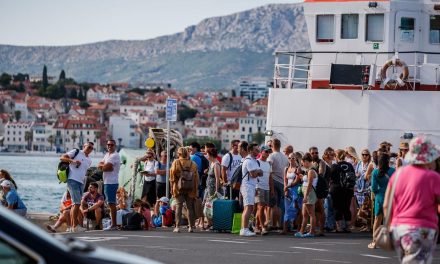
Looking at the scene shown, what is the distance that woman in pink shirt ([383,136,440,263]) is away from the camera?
1066 cm

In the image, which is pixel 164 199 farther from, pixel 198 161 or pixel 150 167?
pixel 150 167

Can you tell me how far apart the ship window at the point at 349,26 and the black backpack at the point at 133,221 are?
399 inches

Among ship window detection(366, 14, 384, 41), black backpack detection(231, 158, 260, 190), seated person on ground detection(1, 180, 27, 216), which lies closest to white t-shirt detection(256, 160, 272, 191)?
black backpack detection(231, 158, 260, 190)

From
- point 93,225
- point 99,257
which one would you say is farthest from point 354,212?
point 99,257

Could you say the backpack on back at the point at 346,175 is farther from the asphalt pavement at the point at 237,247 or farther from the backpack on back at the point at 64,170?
the backpack on back at the point at 64,170

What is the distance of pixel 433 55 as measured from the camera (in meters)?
30.2

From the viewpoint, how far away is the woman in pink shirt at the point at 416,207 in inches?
420

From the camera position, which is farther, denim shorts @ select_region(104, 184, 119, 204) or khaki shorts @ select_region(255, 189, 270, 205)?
denim shorts @ select_region(104, 184, 119, 204)

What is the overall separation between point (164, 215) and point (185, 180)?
2330 millimetres

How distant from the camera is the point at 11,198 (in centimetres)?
2227

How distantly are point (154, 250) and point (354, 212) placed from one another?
6626mm

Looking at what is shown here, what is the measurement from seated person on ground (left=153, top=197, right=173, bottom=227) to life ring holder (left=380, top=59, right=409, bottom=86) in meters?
7.31

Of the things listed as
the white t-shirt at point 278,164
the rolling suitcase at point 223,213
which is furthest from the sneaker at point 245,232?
the white t-shirt at point 278,164

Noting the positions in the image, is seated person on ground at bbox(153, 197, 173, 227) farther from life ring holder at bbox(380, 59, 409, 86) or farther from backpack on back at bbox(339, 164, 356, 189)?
life ring holder at bbox(380, 59, 409, 86)
